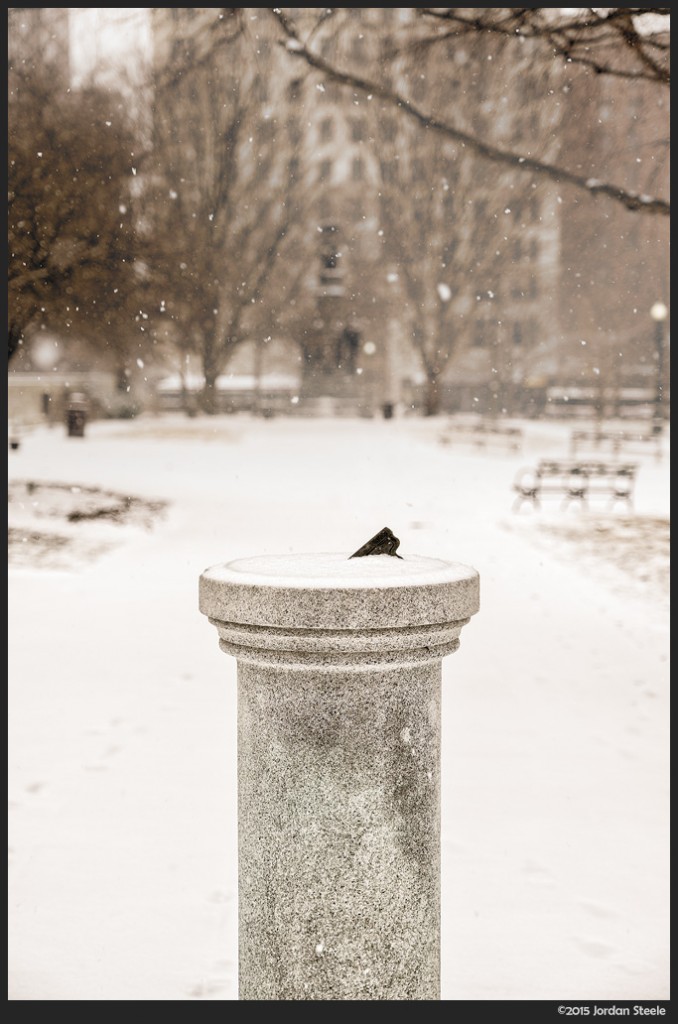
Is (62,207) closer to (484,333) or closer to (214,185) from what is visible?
(214,185)

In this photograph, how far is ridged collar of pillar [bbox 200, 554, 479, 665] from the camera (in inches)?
108

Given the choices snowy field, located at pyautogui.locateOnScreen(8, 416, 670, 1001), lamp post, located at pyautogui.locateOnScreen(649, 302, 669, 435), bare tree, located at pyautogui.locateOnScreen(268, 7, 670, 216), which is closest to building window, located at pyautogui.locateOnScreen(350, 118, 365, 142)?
lamp post, located at pyautogui.locateOnScreen(649, 302, 669, 435)

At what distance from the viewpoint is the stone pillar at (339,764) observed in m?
2.79

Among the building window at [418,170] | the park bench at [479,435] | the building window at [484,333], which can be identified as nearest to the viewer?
the park bench at [479,435]

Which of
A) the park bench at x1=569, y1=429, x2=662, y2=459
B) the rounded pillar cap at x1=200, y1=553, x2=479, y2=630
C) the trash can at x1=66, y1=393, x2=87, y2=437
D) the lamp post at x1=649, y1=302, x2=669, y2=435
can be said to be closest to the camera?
the rounded pillar cap at x1=200, y1=553, x2=479, y2=630

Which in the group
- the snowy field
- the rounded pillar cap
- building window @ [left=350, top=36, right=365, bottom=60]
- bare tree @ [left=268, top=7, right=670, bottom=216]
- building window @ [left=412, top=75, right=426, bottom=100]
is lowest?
the snowy field

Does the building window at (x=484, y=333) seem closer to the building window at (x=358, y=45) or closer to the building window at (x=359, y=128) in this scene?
the building window at (x=359, y=128)

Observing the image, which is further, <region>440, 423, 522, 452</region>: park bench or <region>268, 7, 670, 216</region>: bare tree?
<region>440, 423, 522, 452</region>: park bench

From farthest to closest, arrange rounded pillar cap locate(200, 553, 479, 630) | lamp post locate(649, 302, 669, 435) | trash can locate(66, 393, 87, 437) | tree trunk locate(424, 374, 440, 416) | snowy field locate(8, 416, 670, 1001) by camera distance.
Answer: tree trunk locate(424, 374, 440, 416)
lamp post locate(649, 302, 669, 435)
trash can locate(66, 393, 87, 437)
snowy field locate(8, 416, 670, 1001)
rounded pillar cap locate(200, 553, 479, 630)

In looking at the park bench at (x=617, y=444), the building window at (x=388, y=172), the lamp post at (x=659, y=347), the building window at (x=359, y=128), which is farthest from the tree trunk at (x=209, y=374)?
the lamp post at (x=659, y=347)

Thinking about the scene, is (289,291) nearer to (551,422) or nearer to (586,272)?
(586,272)

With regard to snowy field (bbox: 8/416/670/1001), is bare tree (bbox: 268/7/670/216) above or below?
above

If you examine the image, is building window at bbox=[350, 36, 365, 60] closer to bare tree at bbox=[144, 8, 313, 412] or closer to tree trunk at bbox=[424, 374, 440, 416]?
bare tree at bbox=[144, 8, 313, 412]

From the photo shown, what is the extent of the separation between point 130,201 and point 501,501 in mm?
8107
